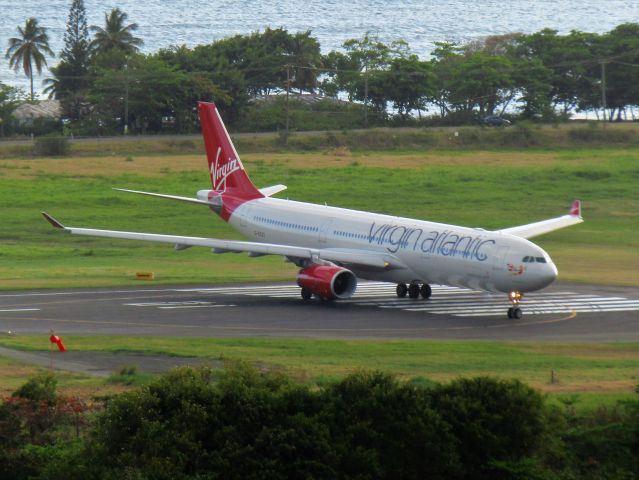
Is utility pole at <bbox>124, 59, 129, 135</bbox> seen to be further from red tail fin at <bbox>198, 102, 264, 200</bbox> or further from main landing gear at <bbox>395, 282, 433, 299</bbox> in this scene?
main landing gear at <bbox>395, 282, 433, 299</bbox>

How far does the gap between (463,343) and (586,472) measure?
54.9ft

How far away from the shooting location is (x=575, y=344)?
139 ft

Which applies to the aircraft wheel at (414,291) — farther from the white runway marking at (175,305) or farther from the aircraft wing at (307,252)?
the white runway marking at (175,305)

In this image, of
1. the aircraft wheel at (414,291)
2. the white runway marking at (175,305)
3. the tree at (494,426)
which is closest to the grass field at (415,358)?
the tree at (494,426)

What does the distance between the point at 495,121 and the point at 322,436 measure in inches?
4651

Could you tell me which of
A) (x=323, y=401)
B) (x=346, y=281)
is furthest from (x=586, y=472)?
(x=346, y=281)

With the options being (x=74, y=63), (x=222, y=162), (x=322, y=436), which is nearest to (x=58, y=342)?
(x=322, y=436)

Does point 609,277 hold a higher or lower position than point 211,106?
lower

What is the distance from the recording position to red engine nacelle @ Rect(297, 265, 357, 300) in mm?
51750

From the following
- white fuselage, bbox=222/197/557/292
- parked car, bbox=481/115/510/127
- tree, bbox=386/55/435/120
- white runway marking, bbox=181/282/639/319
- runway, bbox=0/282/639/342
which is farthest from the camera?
tree, bbox=386/55/435/120

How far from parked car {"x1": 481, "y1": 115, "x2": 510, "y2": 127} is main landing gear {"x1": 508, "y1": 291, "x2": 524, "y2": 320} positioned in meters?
90.2

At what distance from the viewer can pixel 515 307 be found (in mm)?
48750

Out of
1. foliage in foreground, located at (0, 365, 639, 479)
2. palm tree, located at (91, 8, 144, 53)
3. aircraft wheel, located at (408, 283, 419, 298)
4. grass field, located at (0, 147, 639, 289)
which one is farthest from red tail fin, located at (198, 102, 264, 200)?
palm tree, located at (91, 8, 144, 53)

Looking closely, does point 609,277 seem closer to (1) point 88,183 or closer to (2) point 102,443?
(2) point 102,443
